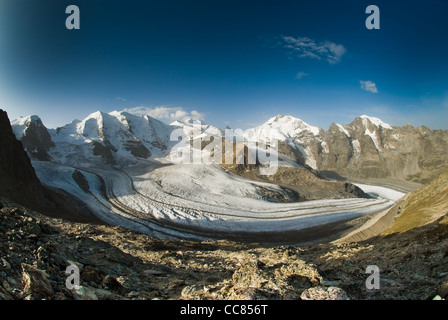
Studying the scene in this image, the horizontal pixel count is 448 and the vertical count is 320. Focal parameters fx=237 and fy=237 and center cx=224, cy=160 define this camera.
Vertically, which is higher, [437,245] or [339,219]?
[437,245]

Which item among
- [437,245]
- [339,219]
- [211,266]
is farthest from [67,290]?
[339,219]

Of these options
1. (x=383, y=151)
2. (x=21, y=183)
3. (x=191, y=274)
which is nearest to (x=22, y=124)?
(x=21, y=183)

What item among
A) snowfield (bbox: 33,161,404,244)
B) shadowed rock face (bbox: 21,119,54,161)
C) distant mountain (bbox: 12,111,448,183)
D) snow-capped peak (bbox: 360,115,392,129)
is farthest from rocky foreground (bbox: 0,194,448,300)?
snow-capped peak (bbox: 360,115,392,129)

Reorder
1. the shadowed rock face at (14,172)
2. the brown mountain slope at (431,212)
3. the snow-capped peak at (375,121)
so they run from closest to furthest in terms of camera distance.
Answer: the brown mountain slope at (431,212)
the shadowed rock face at (14,172)
the snow-capped peak at (375,121)

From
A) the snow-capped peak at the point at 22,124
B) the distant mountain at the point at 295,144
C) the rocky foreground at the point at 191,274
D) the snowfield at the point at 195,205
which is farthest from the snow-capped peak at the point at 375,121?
the snow-capped peak at the point at 22,124

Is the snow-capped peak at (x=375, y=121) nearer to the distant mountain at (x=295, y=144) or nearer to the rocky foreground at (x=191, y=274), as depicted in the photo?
the distant mountain at (x=295, y=144)
